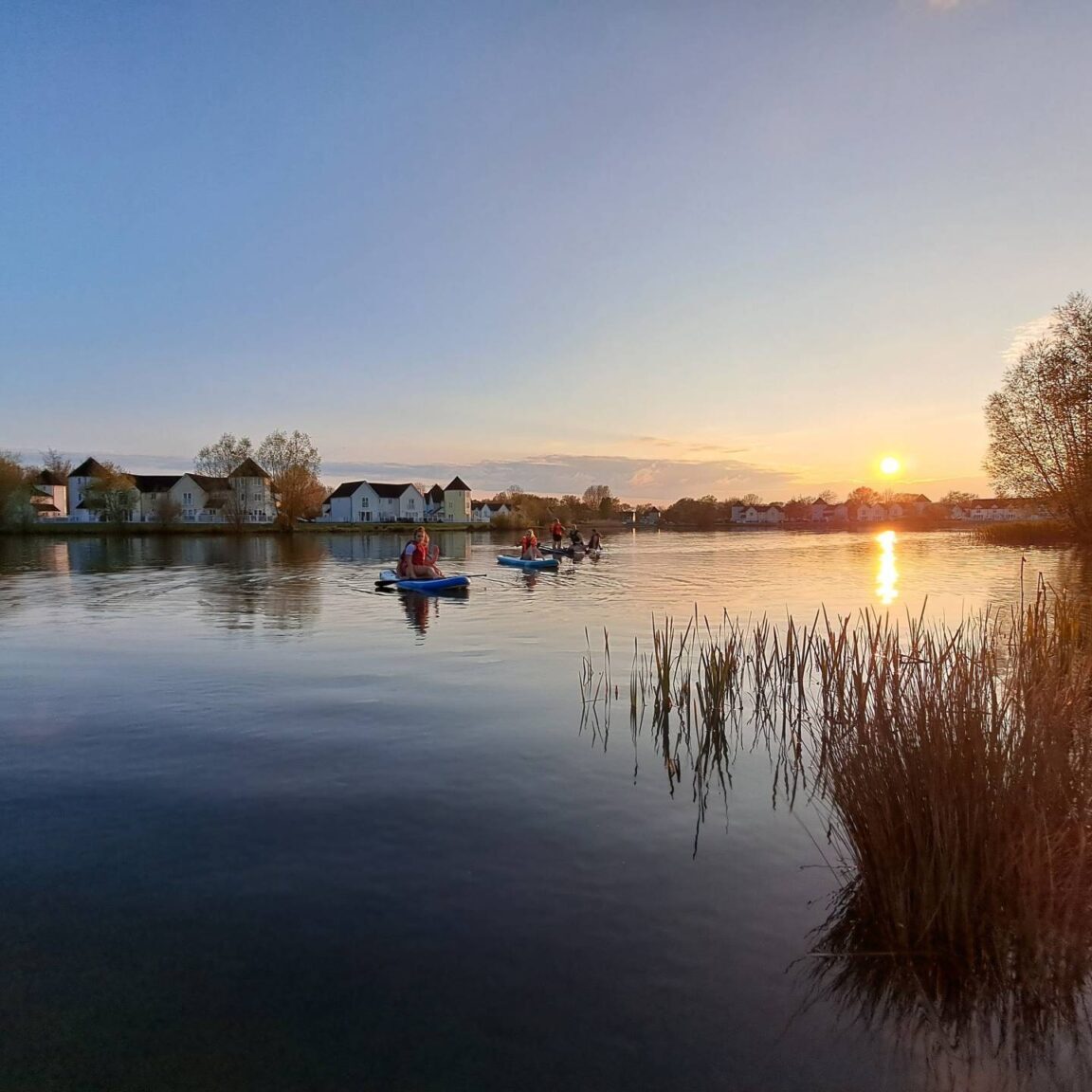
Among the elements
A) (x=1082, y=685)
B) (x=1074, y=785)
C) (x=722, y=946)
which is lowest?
(x=722, y=946)

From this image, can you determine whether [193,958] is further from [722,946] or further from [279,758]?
[279,758]

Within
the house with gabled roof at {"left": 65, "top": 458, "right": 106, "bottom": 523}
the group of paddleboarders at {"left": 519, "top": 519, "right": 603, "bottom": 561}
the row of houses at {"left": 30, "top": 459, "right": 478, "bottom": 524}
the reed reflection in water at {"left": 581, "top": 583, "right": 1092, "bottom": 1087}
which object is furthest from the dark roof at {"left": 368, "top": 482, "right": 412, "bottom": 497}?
the reed reflection in water at {"left": 581, "top": 583, "right": 1092, "bottom": 1087}

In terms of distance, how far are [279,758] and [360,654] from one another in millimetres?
6958

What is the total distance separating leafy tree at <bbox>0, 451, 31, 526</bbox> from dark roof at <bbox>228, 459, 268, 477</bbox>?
79.8 feet

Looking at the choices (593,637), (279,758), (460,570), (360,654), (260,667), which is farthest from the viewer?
(460,570)

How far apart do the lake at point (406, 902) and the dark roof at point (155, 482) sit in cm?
12009

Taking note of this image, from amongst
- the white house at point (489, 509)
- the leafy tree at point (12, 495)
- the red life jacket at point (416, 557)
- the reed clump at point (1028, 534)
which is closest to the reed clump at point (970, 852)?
the red life jacket at point (416, 557)

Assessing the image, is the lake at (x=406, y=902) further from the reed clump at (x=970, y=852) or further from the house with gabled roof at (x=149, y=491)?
the house with gabled roof at (x=149, y=491)

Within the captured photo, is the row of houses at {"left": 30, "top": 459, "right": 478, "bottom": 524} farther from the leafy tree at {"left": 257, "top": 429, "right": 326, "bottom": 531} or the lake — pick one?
the lake

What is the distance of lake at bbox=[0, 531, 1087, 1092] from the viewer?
413 cm

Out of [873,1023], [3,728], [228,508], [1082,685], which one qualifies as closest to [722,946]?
[873,1023]

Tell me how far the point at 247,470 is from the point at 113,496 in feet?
56.4

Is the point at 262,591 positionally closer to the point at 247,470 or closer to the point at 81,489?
the point at 247,470

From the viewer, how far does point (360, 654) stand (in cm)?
1605
